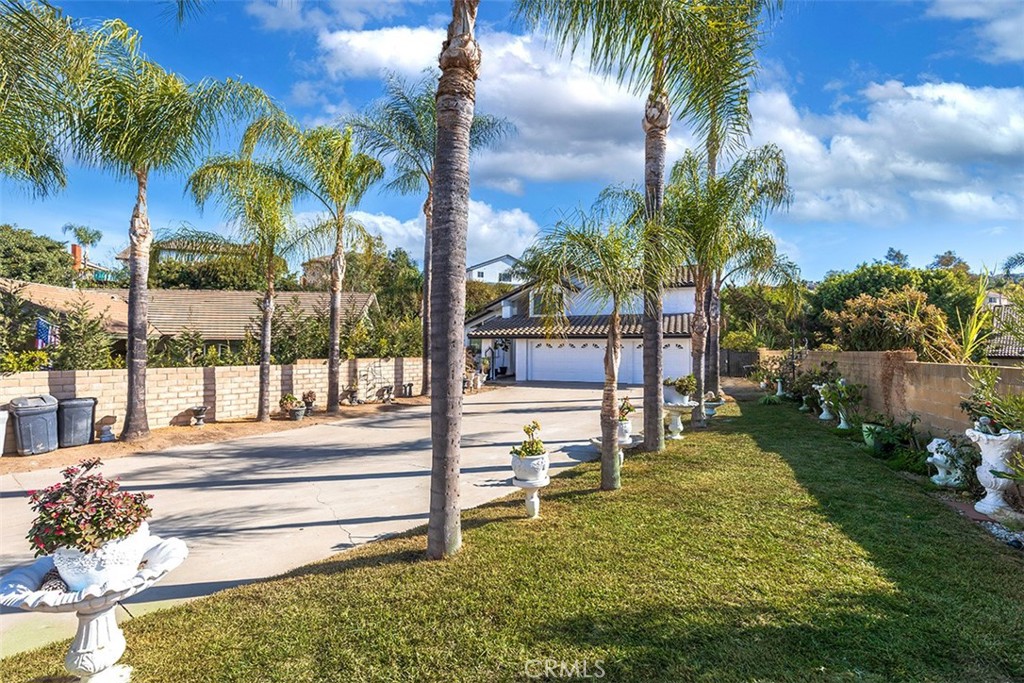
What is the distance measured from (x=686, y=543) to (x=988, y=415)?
12.9 ft

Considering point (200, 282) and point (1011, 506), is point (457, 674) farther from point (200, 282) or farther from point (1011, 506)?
point (200, 282)

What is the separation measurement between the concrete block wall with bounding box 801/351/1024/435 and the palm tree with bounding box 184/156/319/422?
554 inches

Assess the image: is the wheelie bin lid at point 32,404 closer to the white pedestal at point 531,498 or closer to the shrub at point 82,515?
the shrub at point 82,515

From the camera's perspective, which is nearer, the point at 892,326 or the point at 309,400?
the point at 892,326

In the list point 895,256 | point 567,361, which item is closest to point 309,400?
point 567,361

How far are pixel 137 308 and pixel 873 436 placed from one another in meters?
14.2

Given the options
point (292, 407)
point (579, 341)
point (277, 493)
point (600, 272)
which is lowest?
point (277, 493)

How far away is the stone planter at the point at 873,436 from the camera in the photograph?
8.56 meters

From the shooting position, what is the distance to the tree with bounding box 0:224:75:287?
24.9 meters

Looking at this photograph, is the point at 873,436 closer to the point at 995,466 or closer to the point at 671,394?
the point at 995,466

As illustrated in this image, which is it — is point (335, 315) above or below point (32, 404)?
above

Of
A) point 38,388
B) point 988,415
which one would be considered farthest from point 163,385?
point 988,415

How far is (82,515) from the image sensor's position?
2854mm

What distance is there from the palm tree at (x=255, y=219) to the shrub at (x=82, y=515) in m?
10.8
